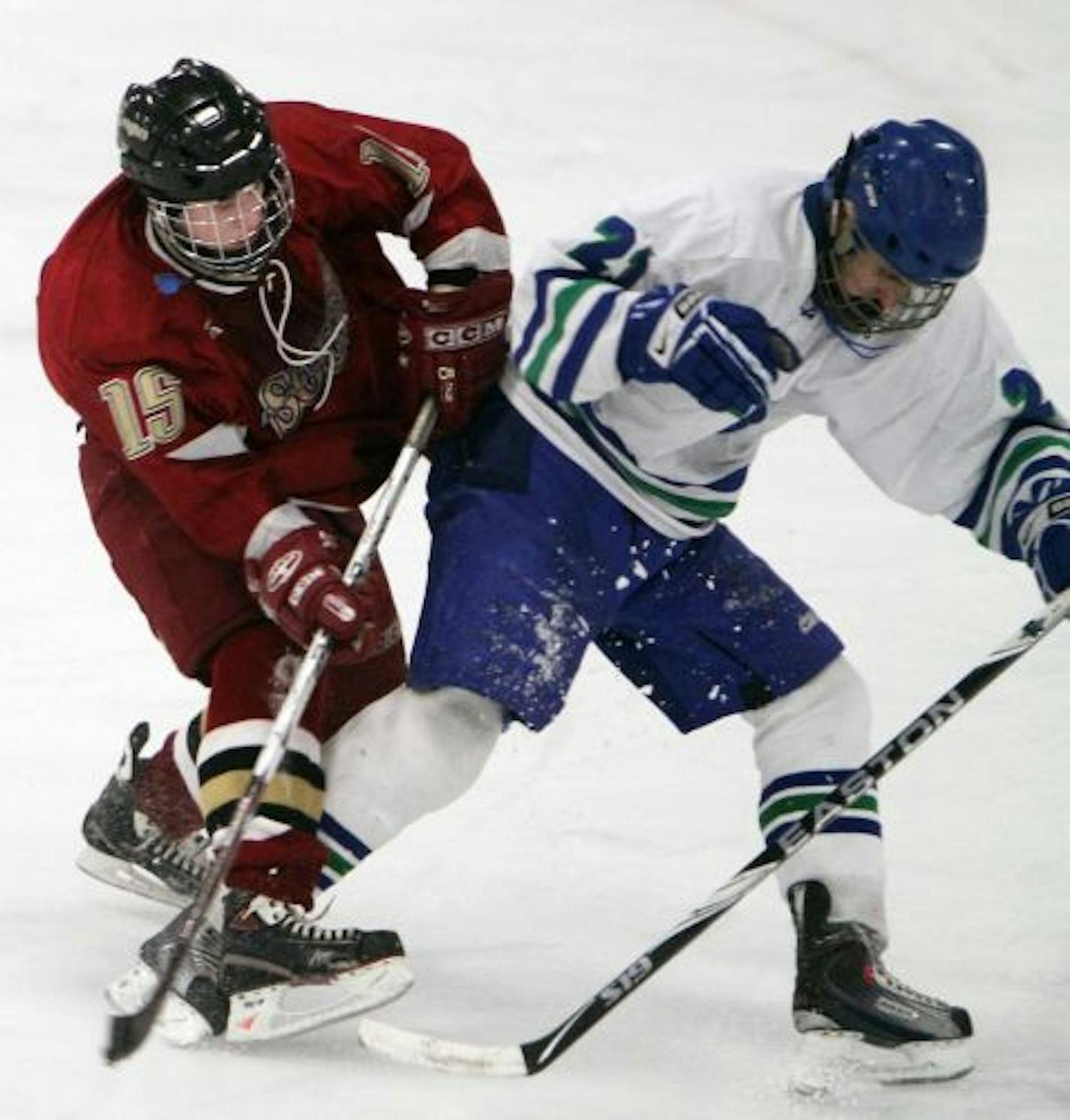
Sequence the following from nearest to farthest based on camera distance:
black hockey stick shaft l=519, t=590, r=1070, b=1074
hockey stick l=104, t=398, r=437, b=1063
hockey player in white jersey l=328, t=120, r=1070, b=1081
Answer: hockey stick l=104, t=398, r=437, b=1063 → hockey player in white jersey l=328, t=120, r=1070, b=1081 → black hockey stick shaft l=519, t=590, r=1070, b=1074

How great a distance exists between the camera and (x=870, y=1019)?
2.91m

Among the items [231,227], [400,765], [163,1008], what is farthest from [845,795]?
[231,227]

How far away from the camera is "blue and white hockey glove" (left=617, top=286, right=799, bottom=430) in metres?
2.69

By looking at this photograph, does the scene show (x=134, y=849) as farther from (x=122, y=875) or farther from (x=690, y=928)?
(x=690, y=928)

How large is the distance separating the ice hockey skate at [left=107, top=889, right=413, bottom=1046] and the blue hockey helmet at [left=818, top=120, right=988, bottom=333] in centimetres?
91

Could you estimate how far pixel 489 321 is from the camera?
3119mm

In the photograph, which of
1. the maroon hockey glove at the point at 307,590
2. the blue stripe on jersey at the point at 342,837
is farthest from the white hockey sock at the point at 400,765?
the maroon hockey glove at the point at 307,590

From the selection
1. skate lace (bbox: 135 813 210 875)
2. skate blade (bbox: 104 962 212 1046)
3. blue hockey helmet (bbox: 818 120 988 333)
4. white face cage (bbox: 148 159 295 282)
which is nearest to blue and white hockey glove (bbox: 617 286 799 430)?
blue hockey helmet (bbox: 818 120 988 333)

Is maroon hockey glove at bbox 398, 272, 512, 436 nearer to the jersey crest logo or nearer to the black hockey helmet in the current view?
the jersey crest logo

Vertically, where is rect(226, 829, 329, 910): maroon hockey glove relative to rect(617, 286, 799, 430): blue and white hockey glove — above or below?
below

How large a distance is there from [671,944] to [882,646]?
1.35 meters

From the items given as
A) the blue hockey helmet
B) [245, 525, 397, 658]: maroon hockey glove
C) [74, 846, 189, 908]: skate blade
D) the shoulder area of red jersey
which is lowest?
[74, 846, 189, 908]: skate blade

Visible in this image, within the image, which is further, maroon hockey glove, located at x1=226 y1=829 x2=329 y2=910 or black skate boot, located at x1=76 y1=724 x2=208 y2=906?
black skate boot, located at x1=76 y1=724 x2=208 y2=906

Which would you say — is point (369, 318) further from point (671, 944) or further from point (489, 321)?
point (671, 944)
